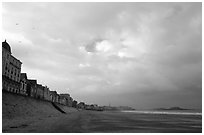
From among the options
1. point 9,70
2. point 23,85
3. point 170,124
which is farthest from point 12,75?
point 170,124

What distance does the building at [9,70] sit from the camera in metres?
68.0

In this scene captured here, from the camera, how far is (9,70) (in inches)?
2884

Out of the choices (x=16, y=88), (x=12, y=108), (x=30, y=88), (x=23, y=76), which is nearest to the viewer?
(x=12, y=108)

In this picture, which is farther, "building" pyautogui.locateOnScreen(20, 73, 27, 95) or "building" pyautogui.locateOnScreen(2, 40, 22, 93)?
"building" pyautogui.locateOnScreen(20, 73, 27, 95)

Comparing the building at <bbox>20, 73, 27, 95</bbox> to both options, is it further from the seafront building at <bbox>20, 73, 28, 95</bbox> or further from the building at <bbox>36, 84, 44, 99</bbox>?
the building at <bbox>36, 84, 44, 99</bbox>

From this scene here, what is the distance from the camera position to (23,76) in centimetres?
9312

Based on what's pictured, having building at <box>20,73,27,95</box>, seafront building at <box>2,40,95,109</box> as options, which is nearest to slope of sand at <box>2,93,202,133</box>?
seafront building at <box>2,40,95,109</box>

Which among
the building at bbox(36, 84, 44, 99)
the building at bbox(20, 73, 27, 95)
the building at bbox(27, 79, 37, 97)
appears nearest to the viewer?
the building at bbox(20, 73, 27, 95)

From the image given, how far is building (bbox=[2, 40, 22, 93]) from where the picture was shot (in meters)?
68.0

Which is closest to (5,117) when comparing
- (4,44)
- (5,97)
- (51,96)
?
(5,97)

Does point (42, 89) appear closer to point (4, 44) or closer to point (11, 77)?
point (11, 77)

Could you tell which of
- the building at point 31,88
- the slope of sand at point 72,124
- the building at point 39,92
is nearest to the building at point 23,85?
the building at point 31,88

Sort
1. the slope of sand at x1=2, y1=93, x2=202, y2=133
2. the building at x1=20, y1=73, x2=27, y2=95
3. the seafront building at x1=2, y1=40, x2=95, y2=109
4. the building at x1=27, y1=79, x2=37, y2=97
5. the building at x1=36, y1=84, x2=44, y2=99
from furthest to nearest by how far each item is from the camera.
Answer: the building at x1=36, y1=84, x2=44, y2=99, the building at x1=27, y1=79, x2=37, y2=97, the building at x1=20, y1=73, x2=27, y2=95, the seafront building at x1=2, y1=40, x2=95, y2=109, the slope of sand at x1=2, y1=93, x2=202, y2=133

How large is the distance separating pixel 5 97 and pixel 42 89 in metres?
73.7
